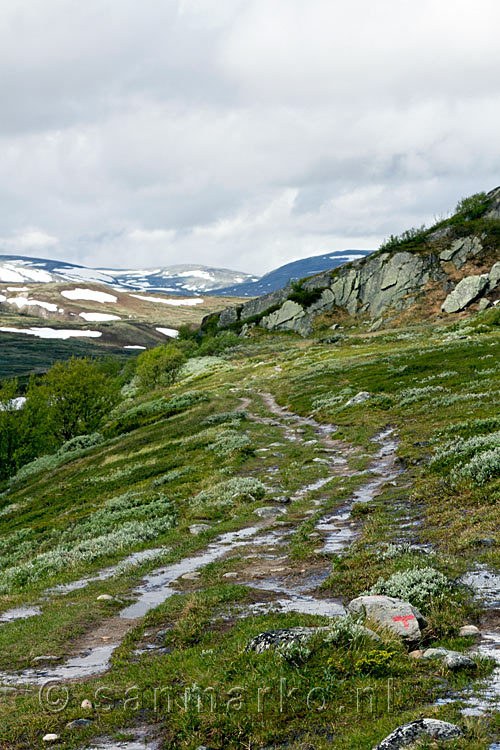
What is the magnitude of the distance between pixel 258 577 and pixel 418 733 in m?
8.82

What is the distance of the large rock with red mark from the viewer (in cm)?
865

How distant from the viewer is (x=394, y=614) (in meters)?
9.05

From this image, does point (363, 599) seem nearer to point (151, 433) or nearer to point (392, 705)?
point (392, 705)

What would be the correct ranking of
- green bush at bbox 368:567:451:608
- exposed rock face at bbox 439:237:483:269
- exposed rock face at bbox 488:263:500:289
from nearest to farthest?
green bush at bbox 368:567:451:608 → exposed rock face at bbox 488:263:500:289 → exposed rock face at bbox 439:237:483:269

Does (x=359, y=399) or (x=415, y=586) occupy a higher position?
(x=359, y=399)

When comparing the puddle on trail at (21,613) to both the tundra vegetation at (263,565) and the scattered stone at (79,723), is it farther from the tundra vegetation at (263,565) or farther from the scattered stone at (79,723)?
the scattered stone at (79,723)

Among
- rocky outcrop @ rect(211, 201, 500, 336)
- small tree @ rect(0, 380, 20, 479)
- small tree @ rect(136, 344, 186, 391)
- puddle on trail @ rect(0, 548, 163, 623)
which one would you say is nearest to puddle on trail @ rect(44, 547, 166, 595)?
puddle on trail @ rect(0, 548, 163, 623)

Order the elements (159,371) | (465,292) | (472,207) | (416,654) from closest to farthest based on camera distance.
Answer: (416,654), (465,292), (159,371), (472,207)

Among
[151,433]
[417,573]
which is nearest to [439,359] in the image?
[151,433]

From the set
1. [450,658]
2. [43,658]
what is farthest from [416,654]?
[43,658]

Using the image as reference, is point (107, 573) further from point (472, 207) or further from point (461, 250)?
point (472, 207)

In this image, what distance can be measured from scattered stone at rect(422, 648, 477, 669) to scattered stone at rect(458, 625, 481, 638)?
0.75 m

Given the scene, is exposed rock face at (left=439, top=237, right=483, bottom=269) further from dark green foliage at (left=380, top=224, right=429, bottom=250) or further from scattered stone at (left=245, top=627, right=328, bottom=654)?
scattered stone at (left=245, top=627, right=328, bottom=654)

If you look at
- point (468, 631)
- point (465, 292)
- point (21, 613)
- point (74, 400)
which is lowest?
point (21, 613)
